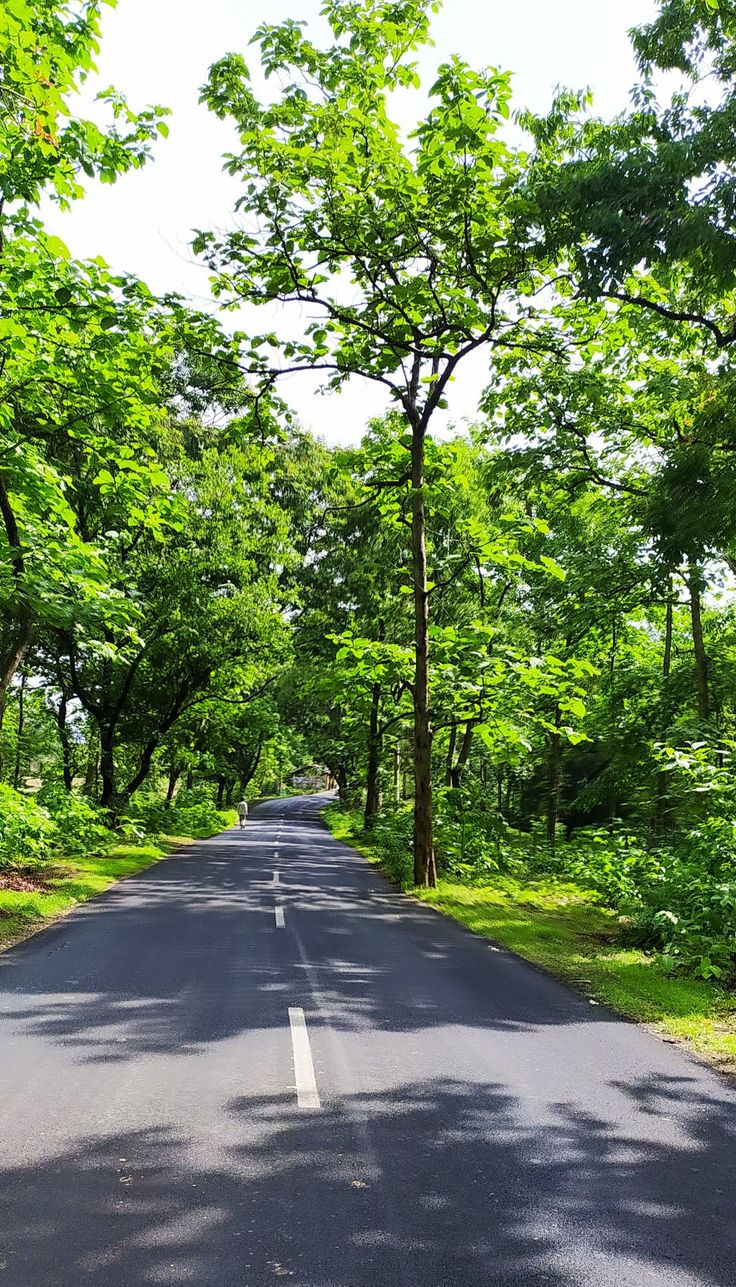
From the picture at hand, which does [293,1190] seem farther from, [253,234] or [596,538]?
[596,538]

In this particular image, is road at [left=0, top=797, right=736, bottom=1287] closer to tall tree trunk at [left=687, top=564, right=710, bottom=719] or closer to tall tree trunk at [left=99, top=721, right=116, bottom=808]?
tall tree trunk at [left=687, top=564, right=710, bottom=719]

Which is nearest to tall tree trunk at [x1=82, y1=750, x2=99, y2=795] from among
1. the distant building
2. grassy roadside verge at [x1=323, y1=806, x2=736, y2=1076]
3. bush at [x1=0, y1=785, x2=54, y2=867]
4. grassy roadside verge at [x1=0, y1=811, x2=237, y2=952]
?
grassy roadside verge at [x1=0, y1=811, x2=237, y2=952]

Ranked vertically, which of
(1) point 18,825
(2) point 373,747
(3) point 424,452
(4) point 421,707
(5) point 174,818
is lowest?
(5) point 174,818

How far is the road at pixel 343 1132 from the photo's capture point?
314 centimetres

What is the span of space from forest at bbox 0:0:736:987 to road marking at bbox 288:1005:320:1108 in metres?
4.45

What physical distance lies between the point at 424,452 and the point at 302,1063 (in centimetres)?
1370

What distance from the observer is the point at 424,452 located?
55.6ft

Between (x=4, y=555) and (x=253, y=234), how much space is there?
6286mm

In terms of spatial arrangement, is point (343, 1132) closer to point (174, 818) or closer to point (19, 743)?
point (174, 818)

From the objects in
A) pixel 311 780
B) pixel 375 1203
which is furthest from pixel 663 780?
pixel 311 780

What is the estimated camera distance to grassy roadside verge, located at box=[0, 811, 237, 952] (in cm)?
1013

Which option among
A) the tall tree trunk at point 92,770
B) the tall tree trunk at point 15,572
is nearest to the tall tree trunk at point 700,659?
the tall tree trunk at point 15,572

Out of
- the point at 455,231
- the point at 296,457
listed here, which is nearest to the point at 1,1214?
the point at 455,231

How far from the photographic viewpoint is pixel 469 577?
23.8m
